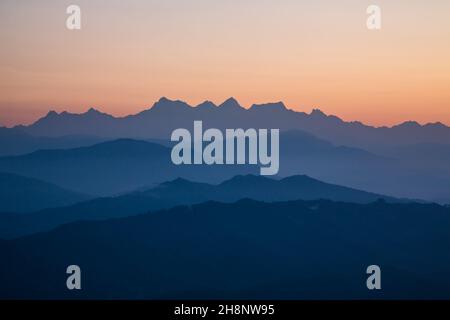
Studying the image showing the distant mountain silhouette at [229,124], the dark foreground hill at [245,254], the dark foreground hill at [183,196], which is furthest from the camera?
the dark foreground hill at [183,196]

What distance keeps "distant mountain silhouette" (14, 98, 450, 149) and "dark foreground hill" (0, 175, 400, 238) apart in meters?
0.54

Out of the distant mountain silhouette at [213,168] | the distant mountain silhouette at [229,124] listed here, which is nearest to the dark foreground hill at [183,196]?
the distant mountain silhouette at [213,168]

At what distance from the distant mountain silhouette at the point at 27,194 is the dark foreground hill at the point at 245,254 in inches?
13.1

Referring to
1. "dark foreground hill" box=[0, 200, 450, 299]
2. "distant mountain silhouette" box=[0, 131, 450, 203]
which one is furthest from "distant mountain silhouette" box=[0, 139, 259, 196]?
"dark foreground hill" box=[0, 200, 450, 299]

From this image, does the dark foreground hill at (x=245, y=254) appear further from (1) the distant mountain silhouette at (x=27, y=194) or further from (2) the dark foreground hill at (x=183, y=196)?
(1) the distant mountain silhouette at (x=27, y=194)

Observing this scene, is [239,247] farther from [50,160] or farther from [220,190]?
[50,160]

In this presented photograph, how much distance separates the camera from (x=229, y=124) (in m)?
7.25

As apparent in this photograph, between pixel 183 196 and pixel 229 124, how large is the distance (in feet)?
3.00

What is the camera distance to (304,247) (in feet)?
24.4

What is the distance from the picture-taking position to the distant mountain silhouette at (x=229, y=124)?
7.28m

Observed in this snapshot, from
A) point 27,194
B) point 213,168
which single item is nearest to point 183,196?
point 213,168

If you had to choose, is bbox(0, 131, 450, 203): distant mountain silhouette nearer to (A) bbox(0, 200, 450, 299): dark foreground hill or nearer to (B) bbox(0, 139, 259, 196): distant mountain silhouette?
(B) bbox(0, 139, 259, 196): distant mountain silhouette
